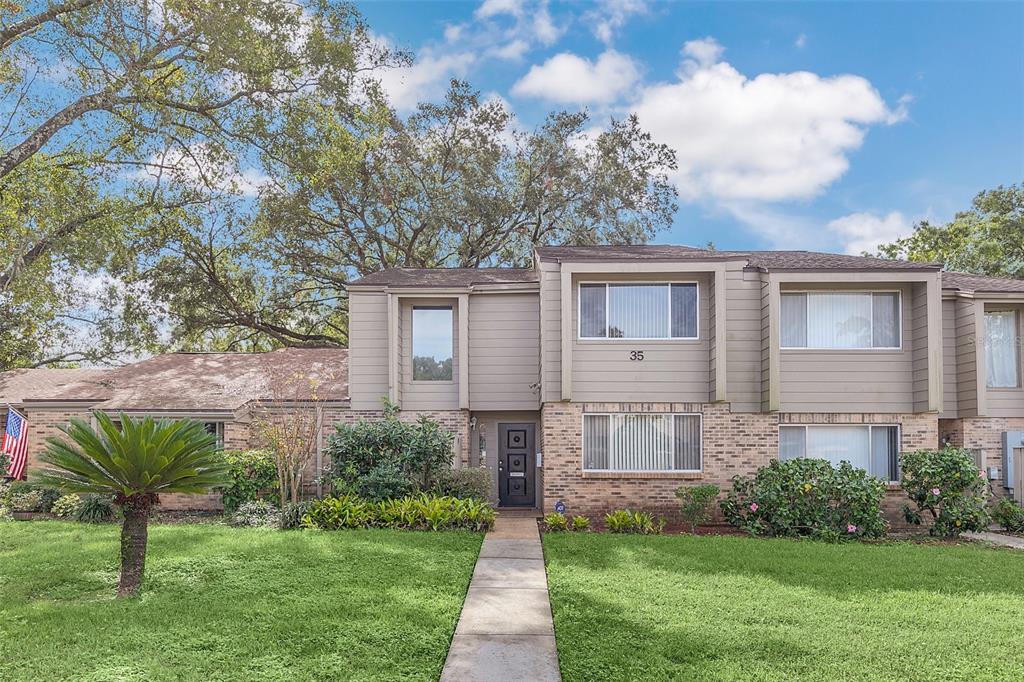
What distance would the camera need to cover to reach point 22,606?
7.76 metres

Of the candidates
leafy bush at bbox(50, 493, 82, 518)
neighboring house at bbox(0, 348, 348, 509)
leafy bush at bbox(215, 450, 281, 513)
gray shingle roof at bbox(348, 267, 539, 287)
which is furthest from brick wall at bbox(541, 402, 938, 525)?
leafy bush at bbox(50, 493, 82, 518)

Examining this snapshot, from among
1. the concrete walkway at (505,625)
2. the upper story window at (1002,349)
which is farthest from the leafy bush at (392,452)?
the upper story window at (1002,349)

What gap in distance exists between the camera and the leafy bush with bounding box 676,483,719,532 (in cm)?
1312

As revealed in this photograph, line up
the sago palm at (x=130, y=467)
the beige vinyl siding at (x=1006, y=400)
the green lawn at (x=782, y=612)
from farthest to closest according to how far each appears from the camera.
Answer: the beige vinyl siding at (x=1006, y=400) < the sago palm at (x=130, y=467) < the green lawn at (x=782, y=612)

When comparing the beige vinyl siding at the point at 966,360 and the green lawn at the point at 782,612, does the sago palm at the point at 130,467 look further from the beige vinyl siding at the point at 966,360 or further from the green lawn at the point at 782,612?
the beige vinyl siding at the point at 966,360

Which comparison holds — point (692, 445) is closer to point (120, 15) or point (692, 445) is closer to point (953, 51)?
point (953, 51)

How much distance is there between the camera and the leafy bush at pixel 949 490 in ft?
41.9

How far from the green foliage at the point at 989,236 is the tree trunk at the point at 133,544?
26.2 m

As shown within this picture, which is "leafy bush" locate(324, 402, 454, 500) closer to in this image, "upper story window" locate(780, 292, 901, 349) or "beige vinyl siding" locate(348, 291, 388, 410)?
"beige vinyl siding" locate(348, 291, 388, 410)

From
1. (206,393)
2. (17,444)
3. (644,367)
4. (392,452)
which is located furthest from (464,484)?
(17,444)

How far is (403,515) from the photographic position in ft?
40.5

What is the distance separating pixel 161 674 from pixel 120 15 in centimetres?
1411

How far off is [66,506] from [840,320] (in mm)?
16322

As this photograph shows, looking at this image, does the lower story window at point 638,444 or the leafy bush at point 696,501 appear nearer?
the leafy bush at point 696,501
